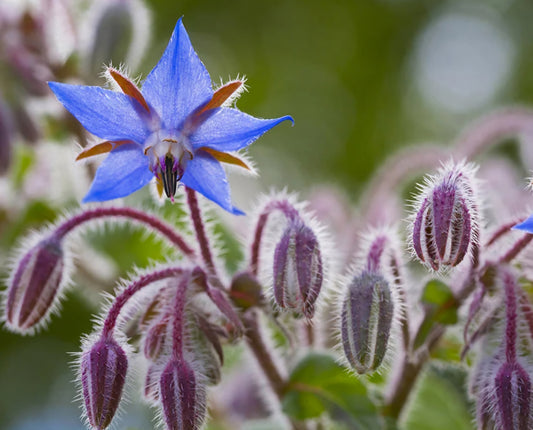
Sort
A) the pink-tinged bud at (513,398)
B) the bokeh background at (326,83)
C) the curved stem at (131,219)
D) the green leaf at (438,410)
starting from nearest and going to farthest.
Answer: the pink-tinged bud at (513,398)
the curved stem at (131,219)
the green leaf at (438,410)
the bokeh background at (326,83)

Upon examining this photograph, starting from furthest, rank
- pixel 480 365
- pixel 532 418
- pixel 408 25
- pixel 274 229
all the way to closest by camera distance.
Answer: pixel 408 25, pixel 274 229, pixel 480 365, pixel 532 418

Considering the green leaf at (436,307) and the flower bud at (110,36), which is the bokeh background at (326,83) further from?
the green leaf at (436,307)

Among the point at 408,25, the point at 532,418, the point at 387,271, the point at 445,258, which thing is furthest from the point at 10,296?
the point at 408,25

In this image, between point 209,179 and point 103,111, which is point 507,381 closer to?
point 209,179

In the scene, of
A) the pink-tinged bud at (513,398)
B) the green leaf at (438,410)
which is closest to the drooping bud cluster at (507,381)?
the pink-tinged bud at (513,398)

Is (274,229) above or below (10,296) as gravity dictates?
above

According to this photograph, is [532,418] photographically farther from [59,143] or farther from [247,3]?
[247,3]

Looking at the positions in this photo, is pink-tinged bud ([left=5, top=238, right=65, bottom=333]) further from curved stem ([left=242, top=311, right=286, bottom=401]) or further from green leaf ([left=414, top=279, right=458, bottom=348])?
green leaf ([left=414, top=279, right=458, bottom=348])
